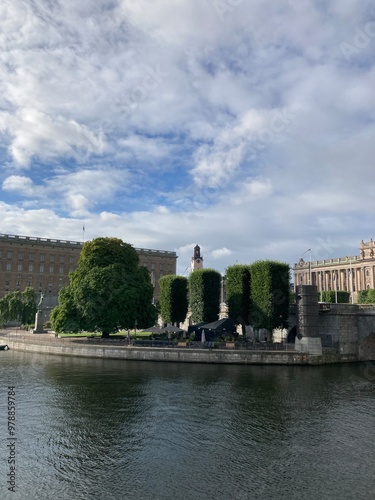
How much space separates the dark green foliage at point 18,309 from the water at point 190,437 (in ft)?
187

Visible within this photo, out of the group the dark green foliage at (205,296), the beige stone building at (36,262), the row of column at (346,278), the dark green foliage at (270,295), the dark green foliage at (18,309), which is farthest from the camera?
the row of column at (346,278)

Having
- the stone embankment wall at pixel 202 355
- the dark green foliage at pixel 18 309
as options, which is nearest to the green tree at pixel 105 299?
the stone embankment wall at pixel 202 355

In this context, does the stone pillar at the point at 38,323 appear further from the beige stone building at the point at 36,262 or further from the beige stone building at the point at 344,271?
the beige stone building at the point at 344,271

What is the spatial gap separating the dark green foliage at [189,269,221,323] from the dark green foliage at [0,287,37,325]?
47163mm

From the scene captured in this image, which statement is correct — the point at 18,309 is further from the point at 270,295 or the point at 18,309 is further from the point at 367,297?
the point at 367,297

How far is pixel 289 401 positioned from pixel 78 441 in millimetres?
16784

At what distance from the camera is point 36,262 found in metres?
138

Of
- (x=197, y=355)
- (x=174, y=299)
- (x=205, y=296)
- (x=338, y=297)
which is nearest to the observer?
(x=197, y=355)

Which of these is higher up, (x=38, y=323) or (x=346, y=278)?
(x=346, y=278)

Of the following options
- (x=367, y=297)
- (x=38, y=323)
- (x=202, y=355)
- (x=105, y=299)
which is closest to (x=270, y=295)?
(x=202, y=355)

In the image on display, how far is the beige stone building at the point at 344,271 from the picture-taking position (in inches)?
6038

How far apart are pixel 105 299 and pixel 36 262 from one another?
289 ft

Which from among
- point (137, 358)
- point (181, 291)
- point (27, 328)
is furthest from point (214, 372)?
point (27, 328)

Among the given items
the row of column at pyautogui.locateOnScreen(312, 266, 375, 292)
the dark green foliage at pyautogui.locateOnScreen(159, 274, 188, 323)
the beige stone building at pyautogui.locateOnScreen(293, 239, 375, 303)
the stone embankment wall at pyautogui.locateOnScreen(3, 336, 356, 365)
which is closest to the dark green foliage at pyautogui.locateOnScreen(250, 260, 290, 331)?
the stone embankment wall at pyautogui.locateOnScreen(3, 336, 356, 365)
